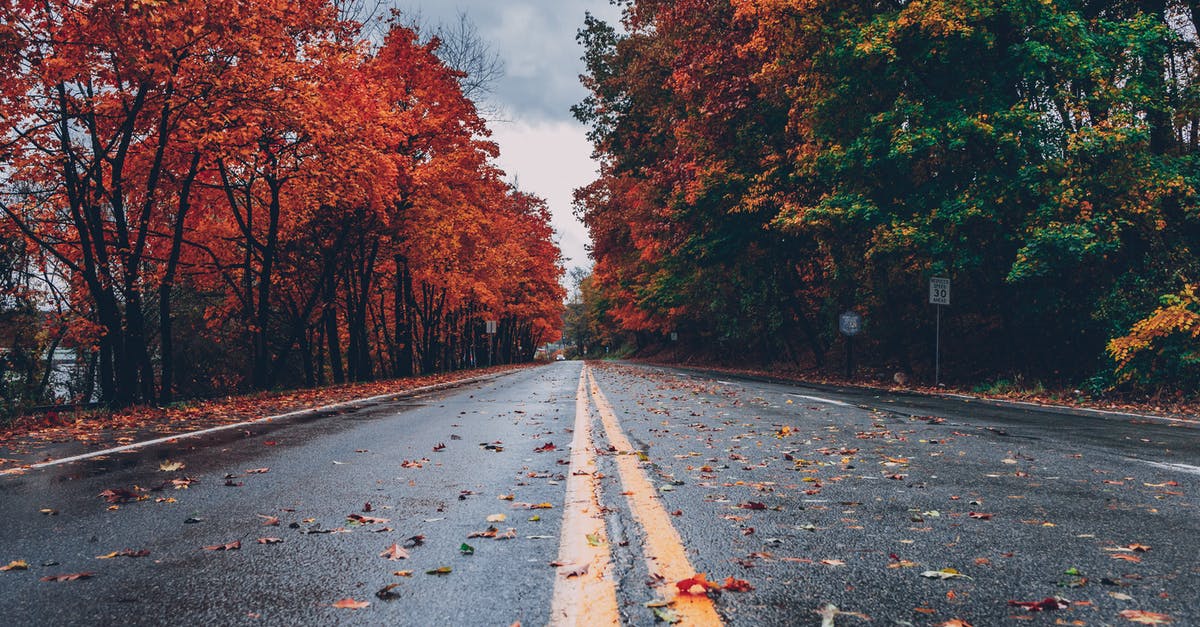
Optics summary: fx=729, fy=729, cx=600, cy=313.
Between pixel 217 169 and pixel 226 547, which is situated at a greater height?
pixel 217 169

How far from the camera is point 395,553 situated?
3.11 m

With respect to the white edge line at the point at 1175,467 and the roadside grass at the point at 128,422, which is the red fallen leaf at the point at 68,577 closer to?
the roadside grass at the point at 128,422

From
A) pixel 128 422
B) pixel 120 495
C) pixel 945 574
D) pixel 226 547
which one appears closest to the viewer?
pixel 945 574

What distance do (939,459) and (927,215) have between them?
11664 millimetres

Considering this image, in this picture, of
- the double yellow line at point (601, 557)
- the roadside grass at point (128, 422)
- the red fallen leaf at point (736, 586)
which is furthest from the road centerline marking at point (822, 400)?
the red fallen leaf at point (736, 586)

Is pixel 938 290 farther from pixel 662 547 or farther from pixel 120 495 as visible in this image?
pixel 120 495

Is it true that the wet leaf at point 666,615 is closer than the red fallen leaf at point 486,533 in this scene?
Yes

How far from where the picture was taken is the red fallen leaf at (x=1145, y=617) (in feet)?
7.45

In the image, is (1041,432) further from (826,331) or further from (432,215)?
(826,331)

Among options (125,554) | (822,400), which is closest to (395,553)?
(125,554)

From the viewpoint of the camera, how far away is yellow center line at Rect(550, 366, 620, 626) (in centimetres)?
233

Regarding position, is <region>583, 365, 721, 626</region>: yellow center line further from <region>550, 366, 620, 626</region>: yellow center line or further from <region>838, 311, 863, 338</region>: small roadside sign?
<region>838, 311, 863, 338</region>: small roadside sign

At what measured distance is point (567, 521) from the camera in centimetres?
Result: 364

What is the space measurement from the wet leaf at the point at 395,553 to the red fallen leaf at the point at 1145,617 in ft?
8.54
